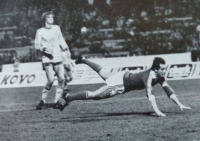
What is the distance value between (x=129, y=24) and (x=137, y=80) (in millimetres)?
16392

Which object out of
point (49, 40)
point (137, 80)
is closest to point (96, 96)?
point (137, 80)

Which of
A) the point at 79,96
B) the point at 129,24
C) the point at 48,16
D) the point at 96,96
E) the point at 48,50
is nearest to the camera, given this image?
the point at 96,96

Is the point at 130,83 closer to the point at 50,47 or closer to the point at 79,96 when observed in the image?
the point at 79,96

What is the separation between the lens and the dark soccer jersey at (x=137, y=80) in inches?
324

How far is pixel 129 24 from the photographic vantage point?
2450 cm

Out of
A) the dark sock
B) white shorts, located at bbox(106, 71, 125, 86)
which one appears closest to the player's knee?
the dark sock

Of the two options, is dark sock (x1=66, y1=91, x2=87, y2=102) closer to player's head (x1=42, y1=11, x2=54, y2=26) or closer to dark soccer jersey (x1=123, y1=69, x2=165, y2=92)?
dark soccer jersey (x1=123, y1=69, x2=165, y2=92)

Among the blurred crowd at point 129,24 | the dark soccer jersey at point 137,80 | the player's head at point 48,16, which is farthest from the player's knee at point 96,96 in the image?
the blurred crowd at point 129,24

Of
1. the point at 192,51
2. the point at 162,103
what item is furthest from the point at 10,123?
the point at 192,51

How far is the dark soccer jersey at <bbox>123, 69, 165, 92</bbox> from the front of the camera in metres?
8.23

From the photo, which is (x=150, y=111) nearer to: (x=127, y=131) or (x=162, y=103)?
(x=162, y=103)

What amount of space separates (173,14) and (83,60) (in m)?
16.4

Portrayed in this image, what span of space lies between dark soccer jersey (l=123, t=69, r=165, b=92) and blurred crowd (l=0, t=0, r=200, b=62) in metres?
15.3

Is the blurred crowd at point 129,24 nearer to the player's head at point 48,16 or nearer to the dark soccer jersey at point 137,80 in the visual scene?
the player's head at point 48,16
